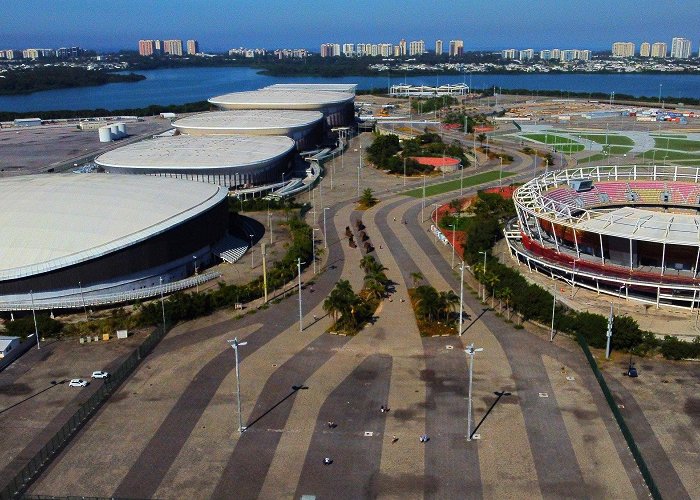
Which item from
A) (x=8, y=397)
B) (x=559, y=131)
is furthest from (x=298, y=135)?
(x=8, y=397)

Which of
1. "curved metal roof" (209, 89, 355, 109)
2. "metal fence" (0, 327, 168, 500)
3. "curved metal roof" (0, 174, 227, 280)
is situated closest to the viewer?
"metal fence" (0, 327, 168, 500)

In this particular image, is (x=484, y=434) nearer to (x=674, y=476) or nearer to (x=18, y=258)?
(x=674, y=476)

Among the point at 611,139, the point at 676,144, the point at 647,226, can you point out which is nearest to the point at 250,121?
the point at 611,139

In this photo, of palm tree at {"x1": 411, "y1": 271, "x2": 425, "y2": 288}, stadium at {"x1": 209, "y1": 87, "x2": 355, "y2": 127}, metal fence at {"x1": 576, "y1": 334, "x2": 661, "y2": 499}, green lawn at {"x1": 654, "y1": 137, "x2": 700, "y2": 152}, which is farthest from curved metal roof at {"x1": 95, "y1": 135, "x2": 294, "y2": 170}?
green lawn at {"x1": 654, "y1": 137, "x2": 700, "y2": 152}

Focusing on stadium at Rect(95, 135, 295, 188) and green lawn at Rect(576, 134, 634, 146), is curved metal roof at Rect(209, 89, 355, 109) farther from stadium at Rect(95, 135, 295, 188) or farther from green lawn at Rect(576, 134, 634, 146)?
green lawn at Rect(576, 134, 634, 146)

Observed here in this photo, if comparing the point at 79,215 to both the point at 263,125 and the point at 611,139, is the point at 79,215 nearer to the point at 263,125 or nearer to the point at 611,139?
the point at 263,125

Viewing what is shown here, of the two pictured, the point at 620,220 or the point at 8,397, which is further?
the point at 620,220

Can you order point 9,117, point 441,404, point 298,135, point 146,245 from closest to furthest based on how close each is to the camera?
point 441,404, point 146,245, point 298,135, point 9,117
